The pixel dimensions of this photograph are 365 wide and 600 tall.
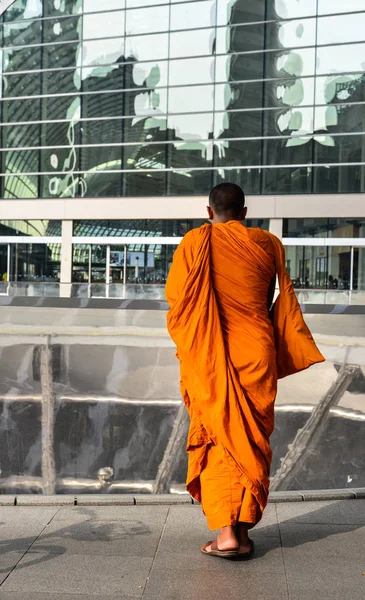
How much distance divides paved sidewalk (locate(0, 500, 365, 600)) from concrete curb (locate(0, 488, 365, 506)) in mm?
36

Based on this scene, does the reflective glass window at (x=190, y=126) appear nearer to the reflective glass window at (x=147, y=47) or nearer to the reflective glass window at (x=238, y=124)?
the reflective glass window at (x=238, y=124)

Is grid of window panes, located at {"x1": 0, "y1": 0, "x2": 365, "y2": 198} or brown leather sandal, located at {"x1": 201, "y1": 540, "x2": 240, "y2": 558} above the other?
grid of window panes, located at {"x1": 0, "y1": 0, "x2": 365, "y2": 198}

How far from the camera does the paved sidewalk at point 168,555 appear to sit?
9.16ft

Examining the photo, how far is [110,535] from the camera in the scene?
346 centimetres

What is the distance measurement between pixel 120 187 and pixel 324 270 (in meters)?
9.60

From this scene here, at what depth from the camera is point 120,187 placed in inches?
1329

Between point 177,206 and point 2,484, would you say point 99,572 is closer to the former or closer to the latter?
point 2,484

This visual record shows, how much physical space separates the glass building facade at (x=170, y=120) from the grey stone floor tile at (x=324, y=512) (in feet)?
90.7

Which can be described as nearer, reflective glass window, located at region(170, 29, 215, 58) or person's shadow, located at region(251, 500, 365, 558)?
person's shadow, located at region(251, 500, 365, 558)

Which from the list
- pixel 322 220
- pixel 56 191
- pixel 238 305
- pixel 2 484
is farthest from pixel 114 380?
pixel 56 191

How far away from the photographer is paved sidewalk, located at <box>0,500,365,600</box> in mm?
2793

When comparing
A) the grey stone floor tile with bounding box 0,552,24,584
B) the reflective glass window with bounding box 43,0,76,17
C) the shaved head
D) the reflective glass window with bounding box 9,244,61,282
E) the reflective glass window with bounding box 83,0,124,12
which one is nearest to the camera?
the grey stone floor tile with bounding box 0,552,24,584

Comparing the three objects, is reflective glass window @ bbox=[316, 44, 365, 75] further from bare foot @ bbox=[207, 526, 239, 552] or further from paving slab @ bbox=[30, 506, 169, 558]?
bare foot @ bbox=[207, 526, 239, 552]

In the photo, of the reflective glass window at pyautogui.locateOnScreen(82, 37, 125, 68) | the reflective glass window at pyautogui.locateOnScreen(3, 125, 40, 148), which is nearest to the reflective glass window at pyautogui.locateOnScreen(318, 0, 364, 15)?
the reflective glass window at pyautogui.locateOnScreen(82, 37, 125, 68)
